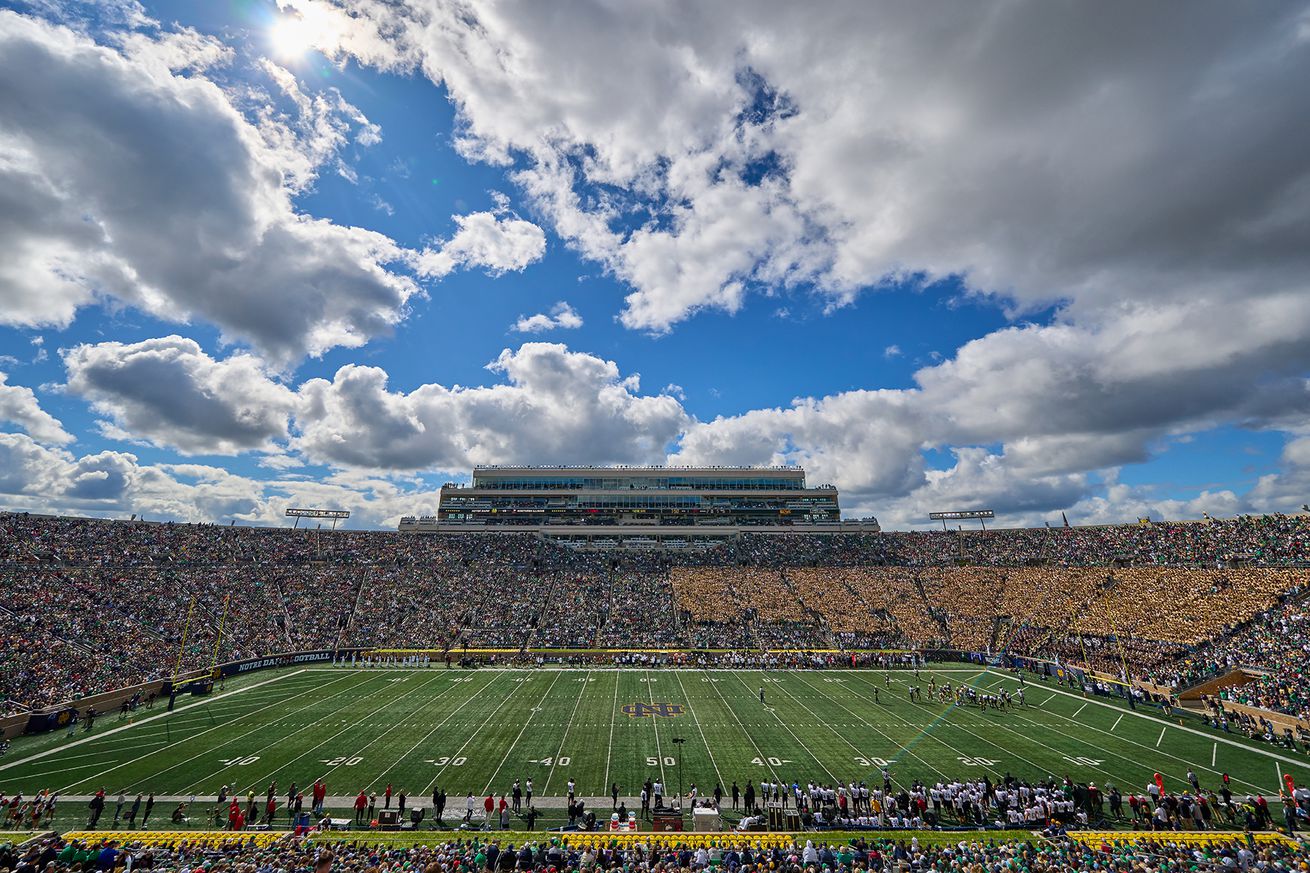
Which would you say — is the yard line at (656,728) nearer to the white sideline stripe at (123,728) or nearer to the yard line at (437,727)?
the yard line at (437,727)

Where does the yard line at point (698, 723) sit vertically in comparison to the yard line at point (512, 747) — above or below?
above

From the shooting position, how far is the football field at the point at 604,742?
2111cm

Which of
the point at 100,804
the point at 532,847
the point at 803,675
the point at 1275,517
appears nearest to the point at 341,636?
the point at 100,804

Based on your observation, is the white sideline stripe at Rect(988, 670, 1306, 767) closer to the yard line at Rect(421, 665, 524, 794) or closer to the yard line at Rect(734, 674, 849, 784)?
the yard line at Rect(734, 674, 849, 784)

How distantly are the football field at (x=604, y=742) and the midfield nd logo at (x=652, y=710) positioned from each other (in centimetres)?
11

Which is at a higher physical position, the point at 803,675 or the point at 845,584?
the point at 845,584

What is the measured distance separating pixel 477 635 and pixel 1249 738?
48.1 m

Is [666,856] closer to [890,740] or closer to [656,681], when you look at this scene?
[890,740]

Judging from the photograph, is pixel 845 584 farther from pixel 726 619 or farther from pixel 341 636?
pixel 341 636

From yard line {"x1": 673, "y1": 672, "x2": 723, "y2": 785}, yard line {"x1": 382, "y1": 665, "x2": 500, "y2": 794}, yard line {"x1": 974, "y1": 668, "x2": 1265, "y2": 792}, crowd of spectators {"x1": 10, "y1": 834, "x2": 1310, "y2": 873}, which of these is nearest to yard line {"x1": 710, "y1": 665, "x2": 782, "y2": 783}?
yard line {"x1": 673, "y1": 672, "x2": 723, "y2": 785}

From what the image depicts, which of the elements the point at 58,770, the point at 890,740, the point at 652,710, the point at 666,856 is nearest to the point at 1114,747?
the point at 890,740

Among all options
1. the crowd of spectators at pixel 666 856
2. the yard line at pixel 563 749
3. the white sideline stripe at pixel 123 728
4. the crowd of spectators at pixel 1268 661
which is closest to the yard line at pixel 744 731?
the yard line at pixel 563 749

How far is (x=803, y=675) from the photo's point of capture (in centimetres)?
4003

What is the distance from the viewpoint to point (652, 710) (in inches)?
1193
